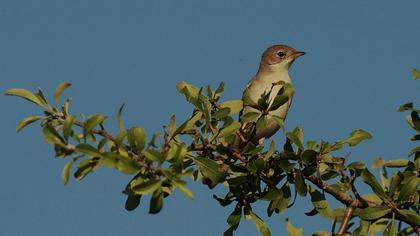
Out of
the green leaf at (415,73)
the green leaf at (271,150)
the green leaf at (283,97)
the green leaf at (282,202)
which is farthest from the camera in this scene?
the green leaf at (415,73)

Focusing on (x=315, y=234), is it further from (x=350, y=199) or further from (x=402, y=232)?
(x=402, y=232)

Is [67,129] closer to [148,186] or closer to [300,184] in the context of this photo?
[148,186]

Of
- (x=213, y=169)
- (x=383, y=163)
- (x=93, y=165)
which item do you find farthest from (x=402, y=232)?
(x=93, y=165)

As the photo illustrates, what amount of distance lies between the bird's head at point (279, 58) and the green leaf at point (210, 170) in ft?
23.4

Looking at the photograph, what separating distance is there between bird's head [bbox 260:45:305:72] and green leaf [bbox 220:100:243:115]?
20.5 feet

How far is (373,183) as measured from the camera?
5.35 meters

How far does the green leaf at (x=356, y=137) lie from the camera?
5504mm

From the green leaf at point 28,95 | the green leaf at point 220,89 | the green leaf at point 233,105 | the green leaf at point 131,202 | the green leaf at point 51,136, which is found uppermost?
the green leaf at point 28,95

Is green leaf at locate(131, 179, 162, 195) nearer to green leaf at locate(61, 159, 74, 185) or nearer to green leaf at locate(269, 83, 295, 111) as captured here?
green leaf at locate(61, 159, 74, 185)

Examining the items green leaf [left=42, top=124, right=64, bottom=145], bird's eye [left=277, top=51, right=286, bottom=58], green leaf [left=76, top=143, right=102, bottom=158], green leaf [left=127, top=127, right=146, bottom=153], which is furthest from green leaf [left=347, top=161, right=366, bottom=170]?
bird's eye [left=277, top=51, right=286, bottom=58]

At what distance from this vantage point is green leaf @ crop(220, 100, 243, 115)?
18.3ft

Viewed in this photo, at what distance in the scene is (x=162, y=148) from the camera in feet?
14.4

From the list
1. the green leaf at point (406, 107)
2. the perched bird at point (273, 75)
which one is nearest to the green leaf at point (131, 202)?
the green leaf at point (406, 107)

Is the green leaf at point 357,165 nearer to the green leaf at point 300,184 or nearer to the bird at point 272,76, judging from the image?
the green leaf at point 300,184
